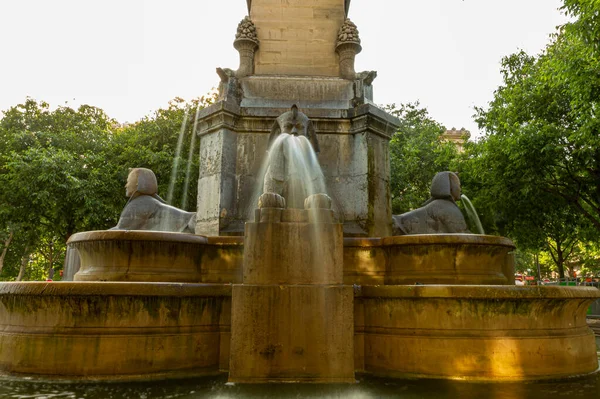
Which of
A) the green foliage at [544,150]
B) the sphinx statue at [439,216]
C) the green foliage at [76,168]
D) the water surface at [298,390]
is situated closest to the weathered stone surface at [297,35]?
the sphinx statue at [439,216]

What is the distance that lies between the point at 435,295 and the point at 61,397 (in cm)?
403

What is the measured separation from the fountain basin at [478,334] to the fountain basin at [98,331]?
2.30 metres

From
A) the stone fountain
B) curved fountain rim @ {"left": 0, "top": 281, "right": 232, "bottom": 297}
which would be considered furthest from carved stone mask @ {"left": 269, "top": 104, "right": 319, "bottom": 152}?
curved fountain rim @ {"left": 0, "top": 281, "right": 232, "bottom": 297}

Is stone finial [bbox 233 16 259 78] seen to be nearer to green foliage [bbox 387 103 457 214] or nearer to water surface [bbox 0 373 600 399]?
water surface [bbox 0 373 600 399]

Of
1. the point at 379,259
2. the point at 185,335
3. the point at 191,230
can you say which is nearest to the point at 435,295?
the point at 379,259

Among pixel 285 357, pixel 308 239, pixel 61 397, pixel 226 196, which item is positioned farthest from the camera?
pixel 226 196

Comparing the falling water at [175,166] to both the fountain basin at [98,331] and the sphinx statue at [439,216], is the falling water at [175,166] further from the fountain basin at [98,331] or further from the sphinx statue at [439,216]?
the fountain basin at [98,331]

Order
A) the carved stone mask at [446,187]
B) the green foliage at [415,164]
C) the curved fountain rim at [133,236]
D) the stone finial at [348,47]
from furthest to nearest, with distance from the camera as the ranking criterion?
the green foliage at [415,164] → the stone finial at [348,47] → the carved stone mask at [446,187] → the curved fountain rim at [133,236]

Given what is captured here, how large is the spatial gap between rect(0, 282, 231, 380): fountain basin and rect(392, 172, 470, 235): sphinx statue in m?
4.56

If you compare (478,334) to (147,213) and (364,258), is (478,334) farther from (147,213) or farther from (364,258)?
(147,213)

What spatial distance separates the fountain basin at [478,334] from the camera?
5.09 m

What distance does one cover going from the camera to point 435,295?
206 inches

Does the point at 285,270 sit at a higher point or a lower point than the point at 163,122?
lower

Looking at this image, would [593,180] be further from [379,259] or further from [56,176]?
[56,176]
